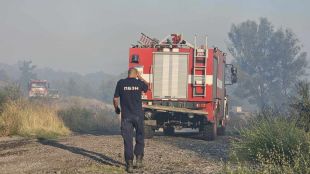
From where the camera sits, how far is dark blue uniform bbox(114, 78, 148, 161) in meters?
8.78

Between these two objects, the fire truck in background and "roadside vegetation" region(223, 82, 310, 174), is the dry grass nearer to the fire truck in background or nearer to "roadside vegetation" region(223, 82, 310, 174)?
"roadside vegetation" region(223, 82, 310, 174)

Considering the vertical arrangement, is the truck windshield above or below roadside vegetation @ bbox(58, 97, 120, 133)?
above

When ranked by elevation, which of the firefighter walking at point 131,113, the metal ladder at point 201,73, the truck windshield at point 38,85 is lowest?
the firefighter walking at point 131,113

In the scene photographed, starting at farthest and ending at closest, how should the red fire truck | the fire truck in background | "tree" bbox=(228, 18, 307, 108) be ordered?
"tree" bbox=(228, 18, 307, 108) < the fire truck in background < the red fire truck

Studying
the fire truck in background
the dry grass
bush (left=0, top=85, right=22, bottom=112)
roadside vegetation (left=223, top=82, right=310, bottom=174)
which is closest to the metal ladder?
roadside vegetation (left=223, top=82, right=310, bottom=174)

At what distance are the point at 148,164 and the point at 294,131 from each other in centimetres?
279

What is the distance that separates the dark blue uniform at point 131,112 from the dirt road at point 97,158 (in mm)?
473

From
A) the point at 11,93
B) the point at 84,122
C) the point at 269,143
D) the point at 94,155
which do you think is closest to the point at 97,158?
the point at 94,155

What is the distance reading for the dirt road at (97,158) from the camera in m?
8.63

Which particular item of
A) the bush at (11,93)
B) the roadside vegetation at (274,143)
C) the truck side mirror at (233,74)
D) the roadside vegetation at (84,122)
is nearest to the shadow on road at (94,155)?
the roadside vegetation at (274,143)

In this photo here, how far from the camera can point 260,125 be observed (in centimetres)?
1016

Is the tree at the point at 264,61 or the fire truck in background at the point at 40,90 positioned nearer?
the fire truck in background at the point at 40,90

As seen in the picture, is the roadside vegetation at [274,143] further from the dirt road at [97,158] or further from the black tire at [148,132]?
the black tire at [148,132]

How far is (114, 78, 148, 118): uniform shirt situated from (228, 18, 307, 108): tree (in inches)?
2220
